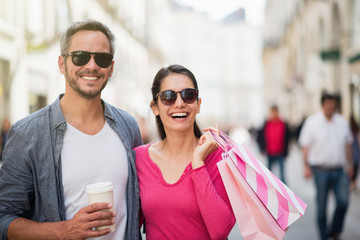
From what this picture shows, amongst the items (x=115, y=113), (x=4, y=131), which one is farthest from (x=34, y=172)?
(x=4, y=131)

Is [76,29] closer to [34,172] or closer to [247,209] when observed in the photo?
[34,172]

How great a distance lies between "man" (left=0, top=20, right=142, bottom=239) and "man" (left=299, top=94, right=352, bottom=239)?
3.98 m

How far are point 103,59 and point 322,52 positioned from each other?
46.1 feet

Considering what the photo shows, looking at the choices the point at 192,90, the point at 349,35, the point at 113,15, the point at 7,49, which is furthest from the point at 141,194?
the point at 113,15

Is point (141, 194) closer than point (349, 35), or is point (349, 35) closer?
point (141, 194)

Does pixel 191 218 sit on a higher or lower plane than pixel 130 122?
lower

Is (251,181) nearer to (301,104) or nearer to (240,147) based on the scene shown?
(240,147)

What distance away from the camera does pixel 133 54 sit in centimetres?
2942

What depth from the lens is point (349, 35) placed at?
14008mm

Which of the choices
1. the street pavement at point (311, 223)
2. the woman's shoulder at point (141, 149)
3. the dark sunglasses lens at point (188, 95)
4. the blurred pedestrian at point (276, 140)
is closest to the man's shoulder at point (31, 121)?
the woman's shoulder at point (141, 149)

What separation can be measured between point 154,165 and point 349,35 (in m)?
13.3

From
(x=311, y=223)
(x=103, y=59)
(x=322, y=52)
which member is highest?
(x=322, y=52)

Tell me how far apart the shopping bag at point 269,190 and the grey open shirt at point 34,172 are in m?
0.95

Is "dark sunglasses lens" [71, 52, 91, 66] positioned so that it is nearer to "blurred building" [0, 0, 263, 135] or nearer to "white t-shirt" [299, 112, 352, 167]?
"blurred building" [0, 0, 263, 135]
